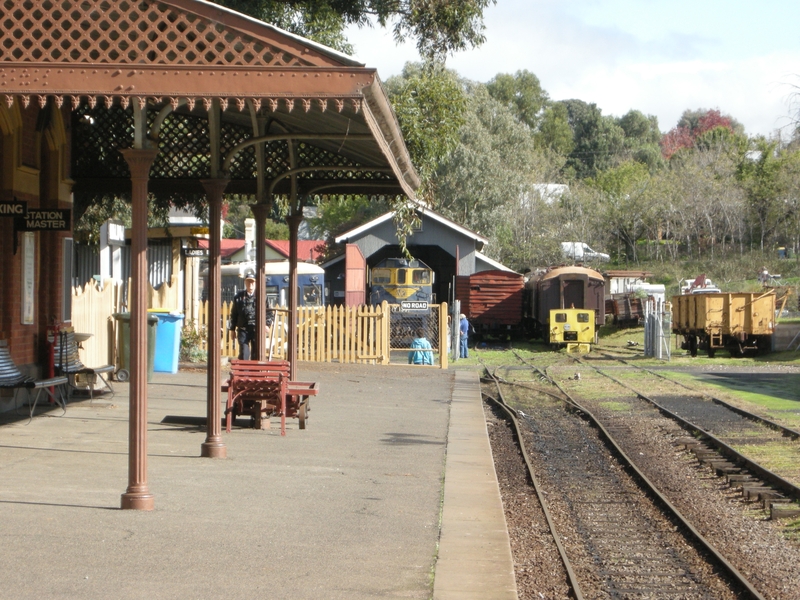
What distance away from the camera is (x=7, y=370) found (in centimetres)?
1103

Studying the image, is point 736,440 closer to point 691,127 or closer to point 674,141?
point 674,141

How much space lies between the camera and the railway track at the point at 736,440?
34.7 ft

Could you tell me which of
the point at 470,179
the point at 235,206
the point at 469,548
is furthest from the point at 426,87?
the point at 235,206


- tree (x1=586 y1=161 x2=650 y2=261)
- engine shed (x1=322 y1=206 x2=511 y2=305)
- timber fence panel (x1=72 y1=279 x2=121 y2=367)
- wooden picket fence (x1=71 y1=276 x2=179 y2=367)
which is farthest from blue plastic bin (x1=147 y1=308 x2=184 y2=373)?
tree (x1=586 y1=161 x2=650 y2=261)

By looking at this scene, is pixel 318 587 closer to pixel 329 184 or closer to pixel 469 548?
pixel 469 548

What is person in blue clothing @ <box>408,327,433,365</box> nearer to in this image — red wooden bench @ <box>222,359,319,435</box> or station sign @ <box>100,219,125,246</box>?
station sign @ <box>100,219,125,246</box>

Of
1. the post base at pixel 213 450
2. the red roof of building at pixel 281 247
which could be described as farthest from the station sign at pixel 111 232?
the red roof of building at pixel 281 247

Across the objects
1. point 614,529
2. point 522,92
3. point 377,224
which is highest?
point 522,92

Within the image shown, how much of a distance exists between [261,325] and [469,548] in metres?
5.55

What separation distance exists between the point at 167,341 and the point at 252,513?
1087 cm

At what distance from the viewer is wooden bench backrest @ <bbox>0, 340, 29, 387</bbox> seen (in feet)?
35.8

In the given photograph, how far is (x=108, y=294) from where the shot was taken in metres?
16.0

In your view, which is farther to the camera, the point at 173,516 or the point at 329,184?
the point at 329,184

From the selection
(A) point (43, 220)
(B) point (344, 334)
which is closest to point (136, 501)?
(A) point (43, 220)
